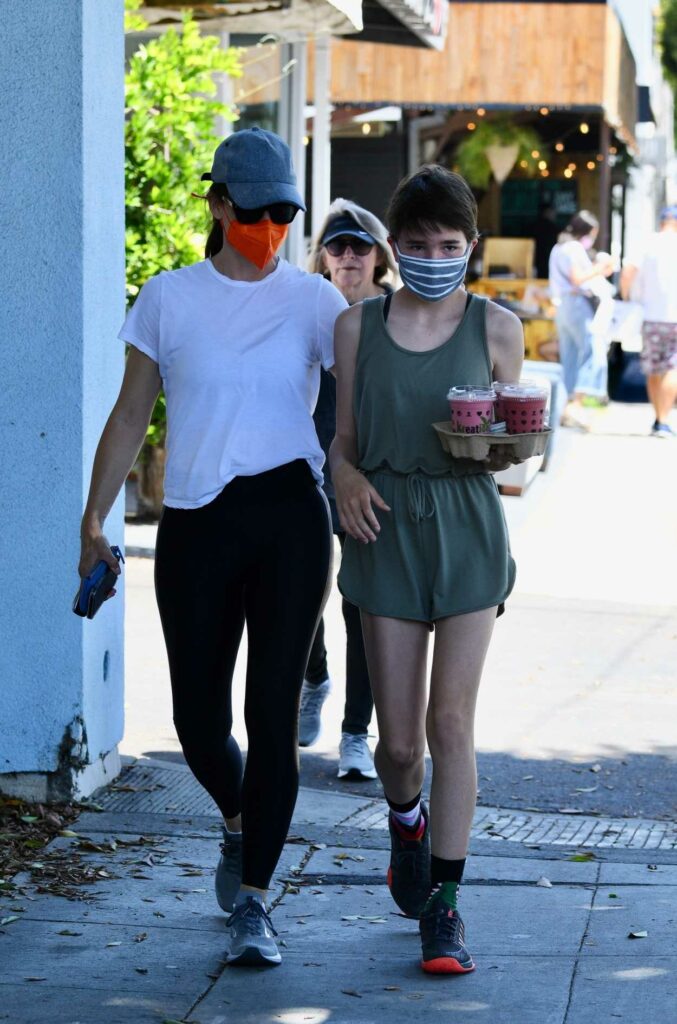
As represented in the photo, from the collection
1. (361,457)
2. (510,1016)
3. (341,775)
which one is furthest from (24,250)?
(510,1016)

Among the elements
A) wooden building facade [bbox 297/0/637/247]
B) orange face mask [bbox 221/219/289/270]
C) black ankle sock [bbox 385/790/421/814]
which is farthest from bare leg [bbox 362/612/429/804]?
wooden building facade [bbox 297/0/637/247]

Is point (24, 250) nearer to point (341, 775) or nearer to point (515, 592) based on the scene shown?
point (341, 775)

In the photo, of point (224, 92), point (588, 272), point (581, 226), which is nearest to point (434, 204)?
point (224, 92)

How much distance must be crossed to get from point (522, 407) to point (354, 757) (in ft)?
7.41

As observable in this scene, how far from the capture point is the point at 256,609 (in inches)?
154

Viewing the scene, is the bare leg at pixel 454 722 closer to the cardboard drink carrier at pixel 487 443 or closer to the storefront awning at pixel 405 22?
the cardboard drink carrier at pixel 487 443

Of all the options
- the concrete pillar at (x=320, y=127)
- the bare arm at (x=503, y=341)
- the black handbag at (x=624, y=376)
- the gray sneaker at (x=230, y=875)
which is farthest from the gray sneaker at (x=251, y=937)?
the black handbag at (x=624, y=376)

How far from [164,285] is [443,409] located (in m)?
0.74

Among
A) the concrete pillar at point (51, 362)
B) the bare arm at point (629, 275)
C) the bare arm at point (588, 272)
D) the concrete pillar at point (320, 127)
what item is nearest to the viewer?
the concrete pillar at point (51, 362)

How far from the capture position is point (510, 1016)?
362 cm

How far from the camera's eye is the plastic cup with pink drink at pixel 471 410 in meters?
3.67

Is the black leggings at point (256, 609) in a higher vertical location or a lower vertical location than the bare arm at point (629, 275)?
lower

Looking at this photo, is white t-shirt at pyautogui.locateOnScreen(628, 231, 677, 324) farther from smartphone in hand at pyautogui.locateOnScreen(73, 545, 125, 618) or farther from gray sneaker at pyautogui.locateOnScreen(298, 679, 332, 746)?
smartphone in hand at pyautogui.locateOnScreen(73, 545, 125, 618)

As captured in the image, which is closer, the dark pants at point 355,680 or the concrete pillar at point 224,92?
the dark pants at point 355,680
